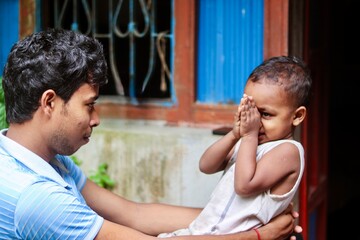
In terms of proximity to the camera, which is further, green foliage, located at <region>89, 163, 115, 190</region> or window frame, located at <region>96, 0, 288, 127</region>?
green foliage, located at <region>89, 163, 115, 190</region>

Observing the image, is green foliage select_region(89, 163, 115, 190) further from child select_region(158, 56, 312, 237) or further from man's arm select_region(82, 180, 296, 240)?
child select_region(158, 56, 312, 237)

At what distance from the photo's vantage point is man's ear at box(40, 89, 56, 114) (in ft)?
7.91

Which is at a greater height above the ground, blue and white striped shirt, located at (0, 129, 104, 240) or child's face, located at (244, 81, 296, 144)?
child's face, located at (244, 81, 296, 144)

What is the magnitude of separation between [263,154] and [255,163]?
9cm

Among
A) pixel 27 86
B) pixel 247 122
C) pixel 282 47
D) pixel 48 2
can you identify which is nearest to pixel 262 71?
pixel 247 122

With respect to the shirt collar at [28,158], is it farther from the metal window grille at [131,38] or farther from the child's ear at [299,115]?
the metal window grille at [131,38]

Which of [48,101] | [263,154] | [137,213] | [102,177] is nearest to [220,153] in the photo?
[263,154]

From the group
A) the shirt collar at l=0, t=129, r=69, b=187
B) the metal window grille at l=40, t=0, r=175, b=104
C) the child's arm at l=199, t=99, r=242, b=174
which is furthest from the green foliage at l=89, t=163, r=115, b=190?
the shirt collar at l=0, t=129, r=69, b=187

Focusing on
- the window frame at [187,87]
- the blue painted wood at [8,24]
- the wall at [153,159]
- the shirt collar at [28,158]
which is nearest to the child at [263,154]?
the shirt collar at [28,158]

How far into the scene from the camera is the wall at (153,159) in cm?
444

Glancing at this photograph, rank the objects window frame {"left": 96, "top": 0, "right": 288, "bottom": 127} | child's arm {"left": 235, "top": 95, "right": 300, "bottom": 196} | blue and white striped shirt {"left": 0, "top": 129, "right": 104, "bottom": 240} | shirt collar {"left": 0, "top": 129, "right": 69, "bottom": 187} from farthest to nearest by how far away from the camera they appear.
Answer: window frame {"left": 96, "top": 0, "right": 288, "bottom": 127} → child's arm {"left": 235, "top": 95, "right": 300, "bottom": 196} → shirt collar {"left": 0, "top": 129, "right": 69, "bottom": 187} → blue and white striped shirt {"left": 0, "top": 129, "right": 104, "bottom": 240}

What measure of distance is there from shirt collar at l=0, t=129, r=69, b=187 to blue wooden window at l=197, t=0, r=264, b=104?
216 centimetres

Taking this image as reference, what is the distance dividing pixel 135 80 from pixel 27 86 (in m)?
2.42

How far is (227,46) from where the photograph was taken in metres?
4.45
